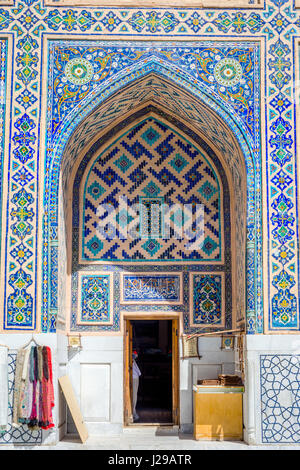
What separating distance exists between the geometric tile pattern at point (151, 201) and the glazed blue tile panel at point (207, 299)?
0.26 m

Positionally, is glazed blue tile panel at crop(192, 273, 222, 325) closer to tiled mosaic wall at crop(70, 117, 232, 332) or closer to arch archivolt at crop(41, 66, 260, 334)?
tiled mosaic wall at crop(70, 117, 232, 332)

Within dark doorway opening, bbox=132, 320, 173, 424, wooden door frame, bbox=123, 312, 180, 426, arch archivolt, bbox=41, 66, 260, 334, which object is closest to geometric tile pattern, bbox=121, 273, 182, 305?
wooden door frame, bbox=123, 312, 180, 426

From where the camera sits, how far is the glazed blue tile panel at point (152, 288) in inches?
347

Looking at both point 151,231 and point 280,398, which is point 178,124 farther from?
point 280,398

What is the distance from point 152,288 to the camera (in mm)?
8852

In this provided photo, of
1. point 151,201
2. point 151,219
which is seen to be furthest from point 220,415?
point 151,201

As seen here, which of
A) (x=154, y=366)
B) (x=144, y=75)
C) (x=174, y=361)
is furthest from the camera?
(x=154, y=366)

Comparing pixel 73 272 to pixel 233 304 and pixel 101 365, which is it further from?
pixel 233 304

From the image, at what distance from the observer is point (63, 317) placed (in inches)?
332

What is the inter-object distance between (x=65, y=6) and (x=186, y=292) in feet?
12.4

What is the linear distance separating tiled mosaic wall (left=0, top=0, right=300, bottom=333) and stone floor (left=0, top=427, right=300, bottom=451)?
1294mm

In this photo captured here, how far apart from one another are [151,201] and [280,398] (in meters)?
2.97

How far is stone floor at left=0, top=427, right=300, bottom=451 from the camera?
7566 millimetres

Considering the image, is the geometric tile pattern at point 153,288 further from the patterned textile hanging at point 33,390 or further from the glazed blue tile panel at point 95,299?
the patterned textile hanging at point 33,390
